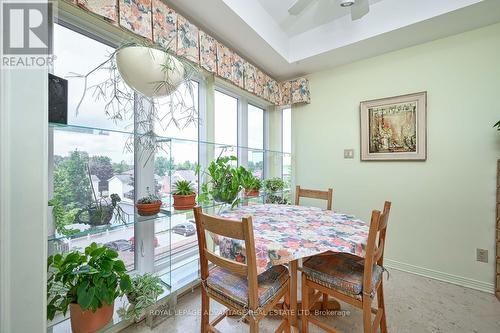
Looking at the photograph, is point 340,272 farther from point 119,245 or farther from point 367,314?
point 119,245

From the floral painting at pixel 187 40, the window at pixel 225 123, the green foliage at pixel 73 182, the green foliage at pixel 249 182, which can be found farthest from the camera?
the window at pixel 225 123

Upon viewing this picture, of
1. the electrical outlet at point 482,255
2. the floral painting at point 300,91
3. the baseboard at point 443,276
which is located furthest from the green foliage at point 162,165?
the electrical outlet at point 482,255

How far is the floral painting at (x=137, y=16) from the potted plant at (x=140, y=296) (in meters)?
1.68

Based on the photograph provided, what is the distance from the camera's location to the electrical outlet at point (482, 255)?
1.88m

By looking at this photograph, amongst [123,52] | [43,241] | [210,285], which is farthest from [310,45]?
[43,241]

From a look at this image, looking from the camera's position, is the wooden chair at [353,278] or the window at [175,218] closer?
the wooden chair at [353,278]

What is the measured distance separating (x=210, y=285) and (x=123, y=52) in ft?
4.03

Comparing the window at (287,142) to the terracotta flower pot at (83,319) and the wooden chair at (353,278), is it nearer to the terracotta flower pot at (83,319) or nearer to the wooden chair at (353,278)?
the wooden chair at (353,278)

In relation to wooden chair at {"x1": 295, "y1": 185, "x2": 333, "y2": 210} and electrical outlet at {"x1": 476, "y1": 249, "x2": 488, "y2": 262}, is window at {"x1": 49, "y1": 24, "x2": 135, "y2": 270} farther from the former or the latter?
electrical outlet at {"x1": 476, "y1": 249, "x2": 488, "y2": 262}

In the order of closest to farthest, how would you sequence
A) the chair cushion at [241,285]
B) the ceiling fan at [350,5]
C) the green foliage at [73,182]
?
1. the chair cushion at [241,285]
2. the green foliage at [73,182]
3. the ceiling fan at [350,5]

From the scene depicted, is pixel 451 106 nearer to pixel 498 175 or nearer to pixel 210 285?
pixel 498 175

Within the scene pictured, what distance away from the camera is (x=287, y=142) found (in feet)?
10.4

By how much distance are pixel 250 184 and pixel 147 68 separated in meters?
1.43

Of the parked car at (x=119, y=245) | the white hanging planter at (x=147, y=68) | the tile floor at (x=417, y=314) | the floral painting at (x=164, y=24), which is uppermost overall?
the floral painting at (x=164, y=24)
